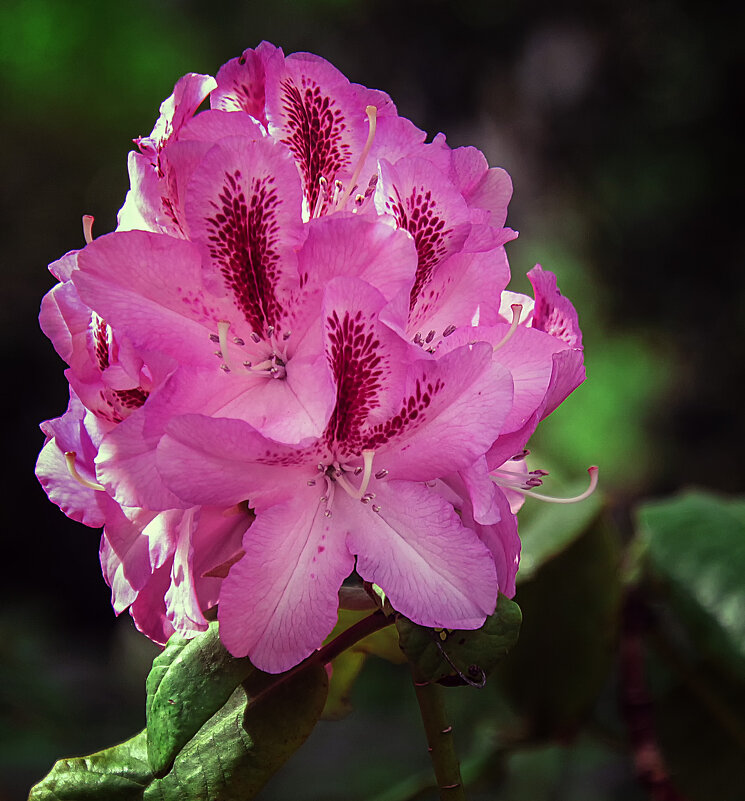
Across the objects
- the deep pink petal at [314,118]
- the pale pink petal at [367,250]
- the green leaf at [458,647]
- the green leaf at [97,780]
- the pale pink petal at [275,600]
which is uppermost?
the deep pink petal at [314,118]

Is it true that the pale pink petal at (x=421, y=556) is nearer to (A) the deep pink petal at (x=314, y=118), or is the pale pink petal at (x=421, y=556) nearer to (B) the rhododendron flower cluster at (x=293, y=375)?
(B) the rhododendron flower cluster at (x=293, y=375)

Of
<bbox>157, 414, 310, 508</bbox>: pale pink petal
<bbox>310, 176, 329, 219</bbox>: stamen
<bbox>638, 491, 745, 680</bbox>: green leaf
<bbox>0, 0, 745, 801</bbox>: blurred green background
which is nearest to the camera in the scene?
<bbox>157, 414, 310, 508</bbox>: pale pink petal

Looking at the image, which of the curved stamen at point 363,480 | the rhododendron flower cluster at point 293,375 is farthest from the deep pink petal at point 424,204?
the curved stamen at point 363,480

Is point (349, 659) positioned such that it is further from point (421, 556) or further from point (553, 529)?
point (553, 529)

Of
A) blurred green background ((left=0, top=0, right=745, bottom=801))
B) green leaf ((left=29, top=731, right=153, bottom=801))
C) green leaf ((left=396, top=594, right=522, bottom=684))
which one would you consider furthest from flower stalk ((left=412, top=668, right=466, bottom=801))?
blurred green background ((left=0, top=0, right=745, bottom=801))

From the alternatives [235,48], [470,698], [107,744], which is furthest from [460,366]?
[235,48]

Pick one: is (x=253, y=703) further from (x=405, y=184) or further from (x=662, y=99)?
(x=662, y=99)

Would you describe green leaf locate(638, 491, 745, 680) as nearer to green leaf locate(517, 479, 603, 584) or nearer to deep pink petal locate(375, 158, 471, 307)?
green leaf locate(517, 479, 603, 584)
